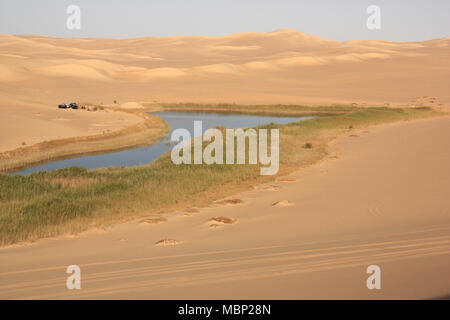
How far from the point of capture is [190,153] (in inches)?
797

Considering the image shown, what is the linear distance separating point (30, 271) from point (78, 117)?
→ 29.5 meters

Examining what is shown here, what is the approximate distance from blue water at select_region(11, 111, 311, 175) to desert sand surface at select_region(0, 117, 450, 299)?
11.2 meters

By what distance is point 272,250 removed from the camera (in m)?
8.84

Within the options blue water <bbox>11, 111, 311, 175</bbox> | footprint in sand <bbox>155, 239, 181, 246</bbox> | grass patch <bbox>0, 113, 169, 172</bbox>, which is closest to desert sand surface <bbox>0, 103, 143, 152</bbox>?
grass patch <bbox>0, 113, 169, 172</bbox>

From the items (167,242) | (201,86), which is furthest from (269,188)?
(201,86)

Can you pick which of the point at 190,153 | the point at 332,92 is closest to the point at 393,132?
the point at 190,153

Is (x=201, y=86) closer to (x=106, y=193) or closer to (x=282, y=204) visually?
(x=106, y=193)

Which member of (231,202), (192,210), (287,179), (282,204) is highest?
(287,179)

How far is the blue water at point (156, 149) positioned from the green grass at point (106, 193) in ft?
15.9

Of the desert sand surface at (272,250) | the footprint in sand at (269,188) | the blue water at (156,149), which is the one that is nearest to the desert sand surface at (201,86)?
the blue water at (156,149)

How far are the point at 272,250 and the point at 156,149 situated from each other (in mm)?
20591

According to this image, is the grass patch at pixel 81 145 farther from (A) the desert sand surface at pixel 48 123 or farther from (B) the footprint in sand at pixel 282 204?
(B) the footprint in sand at pixel 282 204

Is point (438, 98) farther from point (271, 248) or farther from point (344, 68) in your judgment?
point (271, 248)

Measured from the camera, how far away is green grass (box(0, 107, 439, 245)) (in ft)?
38.5
